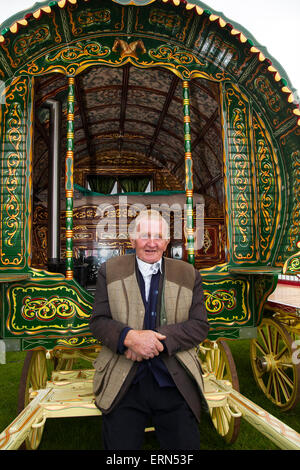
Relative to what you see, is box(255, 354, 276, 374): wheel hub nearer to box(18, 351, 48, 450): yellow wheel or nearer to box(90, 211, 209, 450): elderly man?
box(90, 211, 209, 450): elderly man

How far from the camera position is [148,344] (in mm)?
1918

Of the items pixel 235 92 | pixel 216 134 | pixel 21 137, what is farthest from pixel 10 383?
pixel 216 134

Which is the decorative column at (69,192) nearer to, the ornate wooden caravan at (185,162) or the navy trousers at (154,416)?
the ornate wooden caravan at (185,162)

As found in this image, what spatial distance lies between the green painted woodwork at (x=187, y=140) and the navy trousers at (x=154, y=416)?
1.31m

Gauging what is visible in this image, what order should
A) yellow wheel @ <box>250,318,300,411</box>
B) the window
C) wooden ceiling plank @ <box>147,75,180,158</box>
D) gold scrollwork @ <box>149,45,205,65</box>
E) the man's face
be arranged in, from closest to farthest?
the man's face
gold scrollwork @ <box>149,45,205,65</box>
yellow wheel @ <box>250,318,300,411</box>
wooden ceiling plank @ <box>147,75,180,158</box>
the window

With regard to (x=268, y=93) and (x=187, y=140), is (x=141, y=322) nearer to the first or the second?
(x=187, y=140)

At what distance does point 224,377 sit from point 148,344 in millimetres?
2267

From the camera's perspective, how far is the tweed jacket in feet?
6.59

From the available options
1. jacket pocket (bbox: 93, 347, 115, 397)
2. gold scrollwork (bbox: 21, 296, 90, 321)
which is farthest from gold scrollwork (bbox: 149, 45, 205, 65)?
jacket pocket (bbox: 93, 347, 115, 397)

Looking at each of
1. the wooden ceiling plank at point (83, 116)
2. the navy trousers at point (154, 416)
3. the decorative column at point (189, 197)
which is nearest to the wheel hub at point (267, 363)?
the decorative column at point (189, 197)

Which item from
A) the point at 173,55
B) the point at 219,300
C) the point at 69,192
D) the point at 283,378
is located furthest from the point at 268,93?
the point at 283,378

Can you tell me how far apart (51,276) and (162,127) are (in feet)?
18.1

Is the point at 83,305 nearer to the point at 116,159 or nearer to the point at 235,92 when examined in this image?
the point at 235,92

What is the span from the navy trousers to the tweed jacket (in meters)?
0.08
